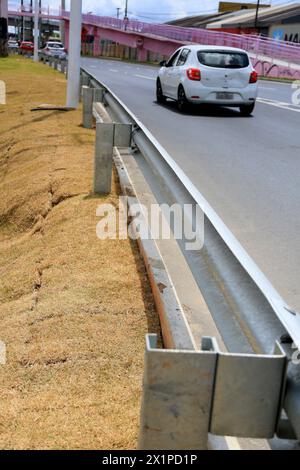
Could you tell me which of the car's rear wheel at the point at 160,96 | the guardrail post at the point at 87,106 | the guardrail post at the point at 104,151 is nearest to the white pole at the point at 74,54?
the car's rear wheel at the point at 160,96

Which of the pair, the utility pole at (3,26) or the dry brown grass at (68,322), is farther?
the utility pole at (3,26)

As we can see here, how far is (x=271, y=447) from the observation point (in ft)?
6.97

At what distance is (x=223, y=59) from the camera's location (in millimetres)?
15828

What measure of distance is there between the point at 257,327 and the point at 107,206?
14.3 ft

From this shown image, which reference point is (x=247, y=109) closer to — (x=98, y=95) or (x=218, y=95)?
(x=218, y=95)

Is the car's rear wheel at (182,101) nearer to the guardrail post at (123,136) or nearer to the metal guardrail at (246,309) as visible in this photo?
the guardrail post at (123,136)

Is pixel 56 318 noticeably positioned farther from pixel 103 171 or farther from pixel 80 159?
pixel 80 159

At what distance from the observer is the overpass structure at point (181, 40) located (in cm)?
4491

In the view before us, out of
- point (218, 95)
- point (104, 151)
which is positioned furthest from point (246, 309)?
point (218, 95)

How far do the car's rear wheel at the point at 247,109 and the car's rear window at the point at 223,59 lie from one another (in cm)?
99

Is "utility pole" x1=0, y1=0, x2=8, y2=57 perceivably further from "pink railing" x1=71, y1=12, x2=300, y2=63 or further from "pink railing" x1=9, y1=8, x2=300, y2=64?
"pink railing" x1=71, y1=12, x2=300, y2=63

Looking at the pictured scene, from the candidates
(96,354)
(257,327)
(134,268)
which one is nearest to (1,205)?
(134,268)

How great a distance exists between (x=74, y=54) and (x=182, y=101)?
2876 mm

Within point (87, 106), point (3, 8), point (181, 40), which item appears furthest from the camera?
point (181, 40)
